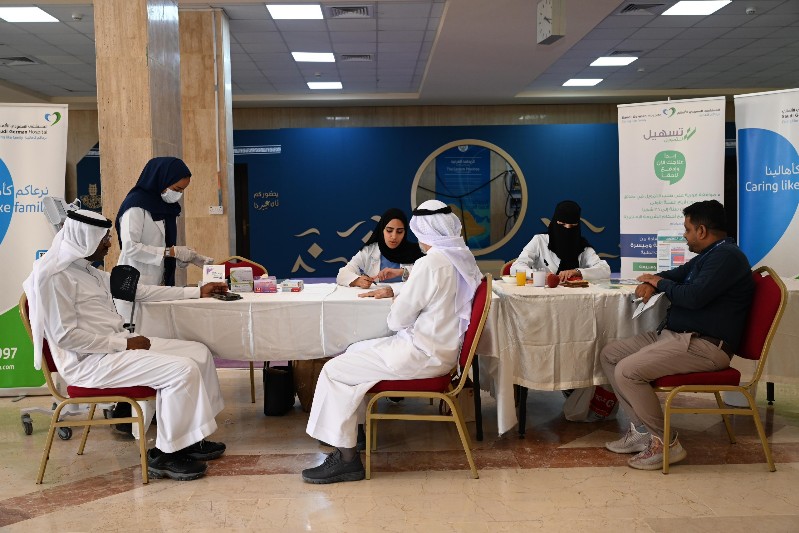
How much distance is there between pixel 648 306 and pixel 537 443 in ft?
3.30

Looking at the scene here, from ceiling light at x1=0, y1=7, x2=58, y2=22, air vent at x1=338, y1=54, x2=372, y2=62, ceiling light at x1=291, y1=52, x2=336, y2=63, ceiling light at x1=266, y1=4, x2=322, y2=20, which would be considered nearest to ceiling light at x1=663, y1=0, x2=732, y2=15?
ceiling light at x1=266, y1=4, x2=322, y2=20

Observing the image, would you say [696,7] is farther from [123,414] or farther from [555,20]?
[123,414]

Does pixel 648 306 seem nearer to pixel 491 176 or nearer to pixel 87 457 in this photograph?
pixel 87 457

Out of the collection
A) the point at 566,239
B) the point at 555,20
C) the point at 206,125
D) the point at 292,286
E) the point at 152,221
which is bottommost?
the point at 292,286

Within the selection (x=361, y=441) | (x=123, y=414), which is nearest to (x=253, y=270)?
(x=123, y=414)

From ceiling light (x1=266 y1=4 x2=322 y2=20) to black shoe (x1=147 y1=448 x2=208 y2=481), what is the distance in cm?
556

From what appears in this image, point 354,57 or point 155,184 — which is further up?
point 354,57

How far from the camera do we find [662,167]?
5.53 m

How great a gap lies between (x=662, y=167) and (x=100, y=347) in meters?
4.16

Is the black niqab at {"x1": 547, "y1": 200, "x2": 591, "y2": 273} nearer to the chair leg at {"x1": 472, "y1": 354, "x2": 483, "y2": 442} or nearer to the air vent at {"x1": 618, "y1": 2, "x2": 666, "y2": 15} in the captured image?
the chair leg at {"x1": 472, "y1": 354, "x2": 483, "y2": 442}

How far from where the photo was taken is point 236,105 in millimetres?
13758

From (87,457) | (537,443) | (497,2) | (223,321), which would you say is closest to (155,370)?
(223,321)

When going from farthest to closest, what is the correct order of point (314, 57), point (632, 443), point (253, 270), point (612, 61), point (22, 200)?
point (612, 61) < point (314, 57) < point (253, 270) < point (22, 200) < point (632, 443)

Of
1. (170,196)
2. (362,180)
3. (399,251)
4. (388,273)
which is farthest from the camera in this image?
(362,180)
